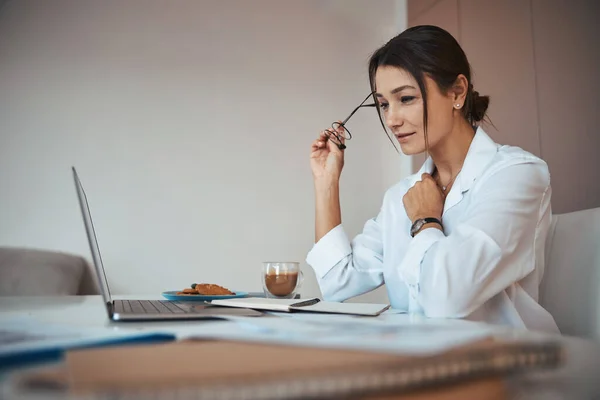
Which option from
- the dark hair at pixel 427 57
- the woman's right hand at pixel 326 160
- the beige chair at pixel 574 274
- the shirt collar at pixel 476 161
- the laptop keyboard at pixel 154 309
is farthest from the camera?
the woman's right hand at pixel 326 160

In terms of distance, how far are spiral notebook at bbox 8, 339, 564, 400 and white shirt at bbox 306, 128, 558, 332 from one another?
1.72 feet

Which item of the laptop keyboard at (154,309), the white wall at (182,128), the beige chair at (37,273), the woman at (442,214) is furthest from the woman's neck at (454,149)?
the beige chair at (37,273)

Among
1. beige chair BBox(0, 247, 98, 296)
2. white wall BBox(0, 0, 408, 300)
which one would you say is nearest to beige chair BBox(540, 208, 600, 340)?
white wall BBox(0, 0, 408, 300)

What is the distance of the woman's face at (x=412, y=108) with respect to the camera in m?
1.33

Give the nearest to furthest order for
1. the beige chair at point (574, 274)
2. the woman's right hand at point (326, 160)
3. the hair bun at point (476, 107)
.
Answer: the beige chair at point (574, 274) < the hair bun at point (476, 107) < the woman's right hand at point (326, 160)

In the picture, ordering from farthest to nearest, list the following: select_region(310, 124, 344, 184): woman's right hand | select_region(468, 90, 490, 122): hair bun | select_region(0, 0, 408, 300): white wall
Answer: select_region(0, 0, 408, 300): white wall < select_region(310, 124, 344, 184): woman's right hand < select_region(468, 90, 490, 122): hair bun

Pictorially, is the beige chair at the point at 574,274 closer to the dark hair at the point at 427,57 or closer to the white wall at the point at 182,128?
the dark hair at the point at 427,57

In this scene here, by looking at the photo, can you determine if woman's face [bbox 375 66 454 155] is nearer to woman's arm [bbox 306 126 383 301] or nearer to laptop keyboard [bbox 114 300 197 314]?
woman's arm [bbox 306 126 383 301]

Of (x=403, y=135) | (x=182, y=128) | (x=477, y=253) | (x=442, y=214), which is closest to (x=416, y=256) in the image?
(x=477, y=253)

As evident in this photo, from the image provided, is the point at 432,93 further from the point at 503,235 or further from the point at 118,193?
the point at 118,193

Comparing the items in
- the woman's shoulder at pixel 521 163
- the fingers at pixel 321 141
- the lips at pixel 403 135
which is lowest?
the woman's shoulder at pixel 521 163

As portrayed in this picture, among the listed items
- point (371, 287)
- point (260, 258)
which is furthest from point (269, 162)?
point (371, 287)

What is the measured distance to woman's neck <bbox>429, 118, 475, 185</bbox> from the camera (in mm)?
1373

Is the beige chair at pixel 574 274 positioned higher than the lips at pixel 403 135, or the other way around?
the lips at pixel 403 135
